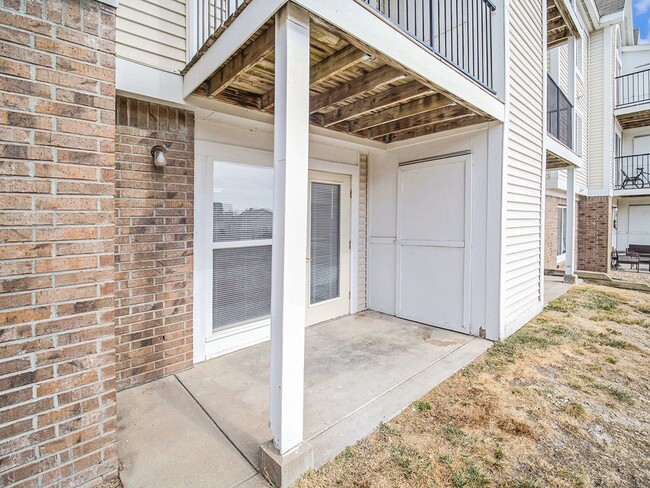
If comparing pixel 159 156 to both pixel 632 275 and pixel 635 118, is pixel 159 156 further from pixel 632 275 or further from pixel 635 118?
pixel 635 118

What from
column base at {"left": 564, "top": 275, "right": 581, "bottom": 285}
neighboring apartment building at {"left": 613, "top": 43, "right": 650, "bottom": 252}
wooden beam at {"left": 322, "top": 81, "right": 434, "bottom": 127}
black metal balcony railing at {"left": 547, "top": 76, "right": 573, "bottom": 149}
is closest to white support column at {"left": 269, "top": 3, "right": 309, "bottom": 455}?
wooden beam at {"left": 322, "top": 81, "right": 434, "bottom": 127}

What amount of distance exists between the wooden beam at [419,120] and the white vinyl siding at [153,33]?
8.11 ft

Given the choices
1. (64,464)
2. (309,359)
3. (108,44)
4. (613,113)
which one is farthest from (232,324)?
(613,113)

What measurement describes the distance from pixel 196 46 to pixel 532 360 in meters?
4.74

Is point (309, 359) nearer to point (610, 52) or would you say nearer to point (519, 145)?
point (519, 145)

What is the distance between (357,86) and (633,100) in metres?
14.7

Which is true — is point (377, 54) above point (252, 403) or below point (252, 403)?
above

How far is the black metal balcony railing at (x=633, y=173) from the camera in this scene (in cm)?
1134

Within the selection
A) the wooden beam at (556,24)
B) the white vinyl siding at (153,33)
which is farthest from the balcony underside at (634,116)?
the white vinyl siding at (153,33)

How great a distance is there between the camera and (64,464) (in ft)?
5.62

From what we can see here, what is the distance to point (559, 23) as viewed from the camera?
6539 millimetres

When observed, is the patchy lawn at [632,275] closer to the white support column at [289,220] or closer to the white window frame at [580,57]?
the white window frame at [580,57]

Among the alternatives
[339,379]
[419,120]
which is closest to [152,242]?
[339,379]

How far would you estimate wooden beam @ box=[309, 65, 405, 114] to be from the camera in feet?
9.05
